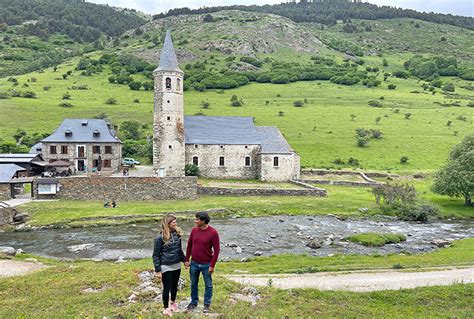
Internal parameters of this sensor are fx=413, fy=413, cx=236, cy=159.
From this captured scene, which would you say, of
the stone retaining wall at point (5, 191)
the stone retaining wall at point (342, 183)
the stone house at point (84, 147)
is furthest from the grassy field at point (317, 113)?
the stone retaining wall at point (5, 191)

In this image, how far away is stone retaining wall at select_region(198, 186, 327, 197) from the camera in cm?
4539

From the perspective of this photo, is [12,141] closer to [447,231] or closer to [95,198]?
[95,198]

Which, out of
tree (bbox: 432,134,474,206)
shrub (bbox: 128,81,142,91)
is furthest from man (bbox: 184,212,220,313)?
shrub (bbox: 128,81,142,91)

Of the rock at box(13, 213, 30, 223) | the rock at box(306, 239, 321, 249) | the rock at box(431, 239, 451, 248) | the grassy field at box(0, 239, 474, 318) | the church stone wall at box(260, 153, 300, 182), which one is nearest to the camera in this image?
the grassy field at box(0, 239, 474, 318)

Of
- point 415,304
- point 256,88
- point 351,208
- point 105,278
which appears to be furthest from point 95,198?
point 256,88

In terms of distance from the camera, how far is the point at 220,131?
5825 cm

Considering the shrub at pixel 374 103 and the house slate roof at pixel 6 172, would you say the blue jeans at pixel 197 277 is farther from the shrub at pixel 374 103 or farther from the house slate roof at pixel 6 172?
the shrub at pixel 374 103

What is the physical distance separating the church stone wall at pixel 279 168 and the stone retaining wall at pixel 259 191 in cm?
832

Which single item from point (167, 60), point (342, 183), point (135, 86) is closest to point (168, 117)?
point (167, 60)

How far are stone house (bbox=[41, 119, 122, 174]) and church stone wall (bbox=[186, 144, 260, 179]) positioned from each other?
37.4 feet

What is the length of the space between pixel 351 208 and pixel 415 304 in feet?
91.8

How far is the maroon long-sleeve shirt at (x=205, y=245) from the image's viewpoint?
10367 millimetres

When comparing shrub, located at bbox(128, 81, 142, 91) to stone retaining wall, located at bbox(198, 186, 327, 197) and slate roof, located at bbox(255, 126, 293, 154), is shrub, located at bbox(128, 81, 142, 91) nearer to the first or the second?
slate roof, located at bbox(255, 126, 293, 154)

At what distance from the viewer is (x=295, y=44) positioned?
564 feet
